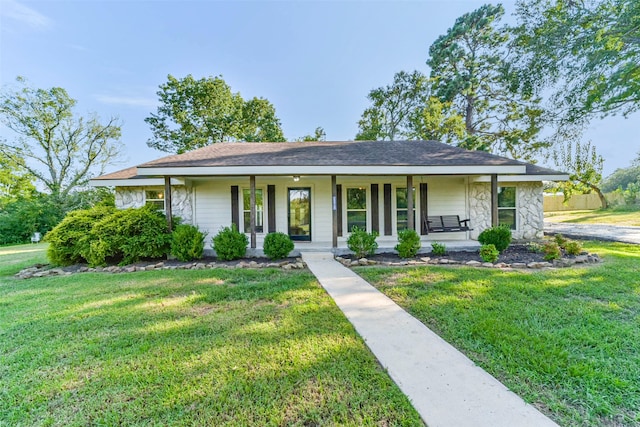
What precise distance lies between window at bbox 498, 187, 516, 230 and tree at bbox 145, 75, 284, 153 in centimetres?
1603

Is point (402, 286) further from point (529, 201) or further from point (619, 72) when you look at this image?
point (619, 72)

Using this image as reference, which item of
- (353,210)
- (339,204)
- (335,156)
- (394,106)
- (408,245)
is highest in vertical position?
(394,106)

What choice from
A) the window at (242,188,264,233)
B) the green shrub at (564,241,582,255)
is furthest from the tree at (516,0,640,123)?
the window at (242,188,264,233)

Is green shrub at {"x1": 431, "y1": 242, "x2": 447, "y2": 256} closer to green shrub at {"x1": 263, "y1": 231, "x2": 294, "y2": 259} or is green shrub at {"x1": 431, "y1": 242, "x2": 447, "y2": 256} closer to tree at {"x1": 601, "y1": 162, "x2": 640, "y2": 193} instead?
green shrub at {"x1": 263, "y1": 231, "x2": 294, "y2": 259}

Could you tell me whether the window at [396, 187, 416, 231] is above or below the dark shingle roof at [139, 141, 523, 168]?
below

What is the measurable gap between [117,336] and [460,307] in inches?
167

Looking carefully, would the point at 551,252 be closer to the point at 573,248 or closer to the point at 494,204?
the point at 573,248

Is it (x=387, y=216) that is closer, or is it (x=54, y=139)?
(x=387, y=216)

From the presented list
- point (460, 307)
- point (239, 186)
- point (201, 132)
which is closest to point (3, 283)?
point (239, 186)

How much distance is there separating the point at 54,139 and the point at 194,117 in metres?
11.8

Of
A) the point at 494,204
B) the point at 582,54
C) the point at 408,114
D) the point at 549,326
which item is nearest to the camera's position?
the point at 549,326

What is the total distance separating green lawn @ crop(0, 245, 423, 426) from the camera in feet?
6.13

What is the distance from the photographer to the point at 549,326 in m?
3.10

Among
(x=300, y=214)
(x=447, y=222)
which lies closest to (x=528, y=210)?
(x=447, y=222)
